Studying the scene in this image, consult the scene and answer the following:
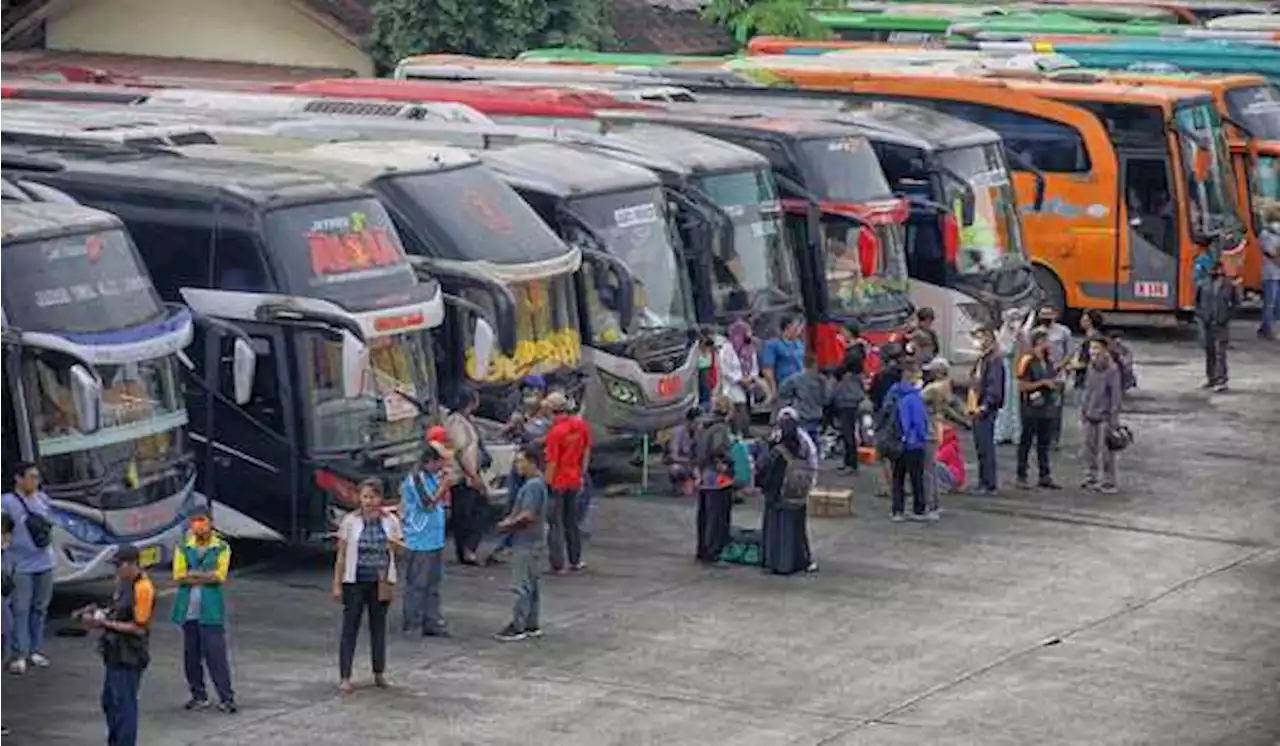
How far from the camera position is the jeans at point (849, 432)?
1182 inches

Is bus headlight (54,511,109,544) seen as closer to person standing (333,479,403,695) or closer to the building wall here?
person standing (333,479,403,695)

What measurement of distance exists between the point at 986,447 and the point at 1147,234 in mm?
10719

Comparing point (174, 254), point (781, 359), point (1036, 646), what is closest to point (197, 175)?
point (174, 254)

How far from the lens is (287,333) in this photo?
24.8 meters

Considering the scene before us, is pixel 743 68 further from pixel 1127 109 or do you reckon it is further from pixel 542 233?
pixel 542 233

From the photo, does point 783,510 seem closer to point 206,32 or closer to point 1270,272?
point 1270,272

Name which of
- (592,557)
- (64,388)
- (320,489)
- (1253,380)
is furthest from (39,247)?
(1253,380)

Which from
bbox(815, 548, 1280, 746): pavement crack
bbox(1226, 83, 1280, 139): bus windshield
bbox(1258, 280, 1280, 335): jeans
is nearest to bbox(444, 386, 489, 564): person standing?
bbox(815, 548, 1280, 746): pavement crack

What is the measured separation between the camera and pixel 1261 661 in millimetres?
23188

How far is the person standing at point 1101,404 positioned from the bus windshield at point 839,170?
424cm

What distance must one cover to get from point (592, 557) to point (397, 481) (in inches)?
75.5

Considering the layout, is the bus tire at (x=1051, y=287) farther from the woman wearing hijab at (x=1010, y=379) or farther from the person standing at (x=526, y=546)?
the person standing at (x=526, y=546)

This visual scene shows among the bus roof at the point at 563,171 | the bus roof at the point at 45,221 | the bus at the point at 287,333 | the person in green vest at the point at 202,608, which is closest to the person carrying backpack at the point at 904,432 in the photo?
the bus roof at the point at 563,171

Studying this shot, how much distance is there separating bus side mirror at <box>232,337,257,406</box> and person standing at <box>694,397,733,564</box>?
370cm
